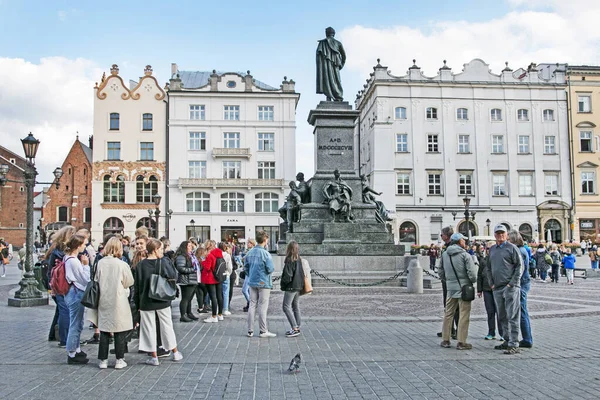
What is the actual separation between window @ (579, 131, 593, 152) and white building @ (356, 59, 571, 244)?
1.59 metres

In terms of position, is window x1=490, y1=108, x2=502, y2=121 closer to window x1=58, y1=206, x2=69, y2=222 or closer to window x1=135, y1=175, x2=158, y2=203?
window x1=135, y1=175, x2=158, y2=203

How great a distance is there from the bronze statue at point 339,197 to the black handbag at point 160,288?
39.2 ft

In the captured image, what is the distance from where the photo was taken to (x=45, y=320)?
1190 centimetres

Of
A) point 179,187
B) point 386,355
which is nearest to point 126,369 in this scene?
point 386,355

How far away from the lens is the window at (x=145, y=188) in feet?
182

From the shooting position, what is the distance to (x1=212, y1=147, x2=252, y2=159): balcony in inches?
2174

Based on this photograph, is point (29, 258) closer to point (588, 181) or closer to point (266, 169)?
point (266, 169)

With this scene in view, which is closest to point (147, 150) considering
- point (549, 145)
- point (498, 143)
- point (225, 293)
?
point (498, 143)

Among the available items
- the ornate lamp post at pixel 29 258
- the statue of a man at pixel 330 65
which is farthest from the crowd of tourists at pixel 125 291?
the statue of a man at pixel 330 65

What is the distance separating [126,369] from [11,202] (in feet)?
220

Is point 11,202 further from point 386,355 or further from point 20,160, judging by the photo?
point 386,355

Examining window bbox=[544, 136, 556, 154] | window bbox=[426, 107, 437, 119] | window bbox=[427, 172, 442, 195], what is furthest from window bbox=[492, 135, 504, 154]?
window bbox=[427, 172, 442, 195]

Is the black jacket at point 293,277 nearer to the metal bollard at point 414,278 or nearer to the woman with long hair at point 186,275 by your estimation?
the woman with long hair at point 186,275

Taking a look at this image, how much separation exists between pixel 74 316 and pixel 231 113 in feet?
163
